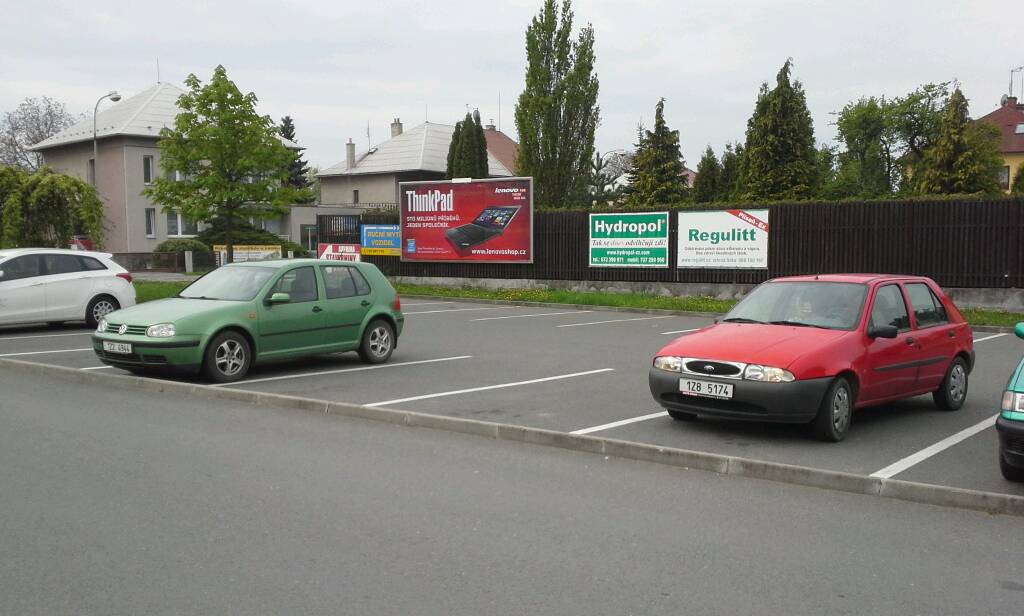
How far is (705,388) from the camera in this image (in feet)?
27.1

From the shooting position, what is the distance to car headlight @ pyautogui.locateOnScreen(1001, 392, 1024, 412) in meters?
6.34

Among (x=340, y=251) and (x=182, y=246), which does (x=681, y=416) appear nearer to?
(x=340, y=251)

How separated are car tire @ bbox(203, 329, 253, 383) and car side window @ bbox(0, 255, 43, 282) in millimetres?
7919

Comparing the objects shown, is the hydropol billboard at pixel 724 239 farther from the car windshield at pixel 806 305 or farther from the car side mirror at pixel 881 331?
the car side mirror at pixel 881 331

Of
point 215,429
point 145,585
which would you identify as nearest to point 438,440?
point 215,429

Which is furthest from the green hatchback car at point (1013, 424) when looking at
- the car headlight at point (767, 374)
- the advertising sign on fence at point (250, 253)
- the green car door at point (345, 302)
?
the advertising sign on fence at point (250, 253)

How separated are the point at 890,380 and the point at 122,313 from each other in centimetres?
894

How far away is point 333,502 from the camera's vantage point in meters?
6.20

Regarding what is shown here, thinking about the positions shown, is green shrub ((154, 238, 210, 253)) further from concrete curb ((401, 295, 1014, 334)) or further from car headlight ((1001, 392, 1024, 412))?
car headlight ((1001, 392, 1024, 412))

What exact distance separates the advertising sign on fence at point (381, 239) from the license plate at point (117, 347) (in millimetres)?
21922

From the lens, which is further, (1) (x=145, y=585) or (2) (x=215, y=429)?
(2) (x=215, y=429)

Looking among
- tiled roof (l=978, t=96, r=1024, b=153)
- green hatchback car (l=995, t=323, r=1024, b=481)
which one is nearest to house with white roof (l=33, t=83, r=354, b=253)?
green hatchback car (l=995, t=323, r=1024, b=481)

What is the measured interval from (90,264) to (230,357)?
821cm

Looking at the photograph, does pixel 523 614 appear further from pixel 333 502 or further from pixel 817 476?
pixel 817 476
